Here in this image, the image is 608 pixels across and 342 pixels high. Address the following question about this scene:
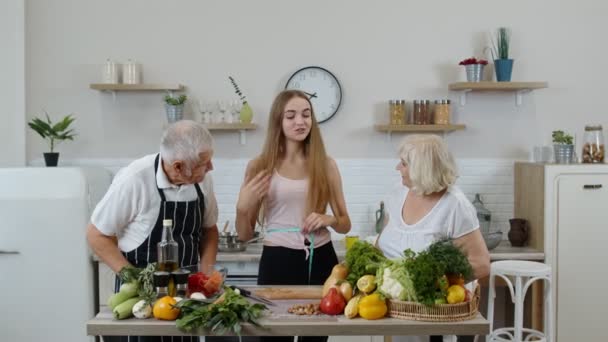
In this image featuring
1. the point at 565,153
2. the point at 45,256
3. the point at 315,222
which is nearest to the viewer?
the point at 315,222

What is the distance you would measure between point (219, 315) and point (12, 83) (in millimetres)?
3470

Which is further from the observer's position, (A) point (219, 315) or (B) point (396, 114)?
(B) point (396, 114)

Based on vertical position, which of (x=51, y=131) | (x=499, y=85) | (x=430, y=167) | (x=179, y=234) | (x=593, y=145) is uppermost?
(x=499, y=85)

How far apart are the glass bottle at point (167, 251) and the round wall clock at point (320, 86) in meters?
2.66

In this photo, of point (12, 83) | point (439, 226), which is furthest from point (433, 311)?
point (12, 83)

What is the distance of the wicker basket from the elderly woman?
35cm

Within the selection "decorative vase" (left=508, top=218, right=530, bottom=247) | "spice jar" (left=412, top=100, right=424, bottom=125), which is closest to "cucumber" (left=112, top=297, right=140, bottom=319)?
"spice jar" (left=412, top=100, right=424, bottom=125)

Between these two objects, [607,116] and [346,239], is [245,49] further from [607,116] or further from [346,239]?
[607,116]

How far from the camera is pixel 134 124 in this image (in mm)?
5258

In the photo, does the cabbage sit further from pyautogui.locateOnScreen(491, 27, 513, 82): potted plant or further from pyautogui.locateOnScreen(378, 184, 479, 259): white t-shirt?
pyautogui.locateOnScreen(491, 27, 513, 82): potted plant

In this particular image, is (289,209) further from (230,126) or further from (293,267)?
(230,126)

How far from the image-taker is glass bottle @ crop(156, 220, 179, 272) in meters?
2.65

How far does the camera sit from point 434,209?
2.95 m

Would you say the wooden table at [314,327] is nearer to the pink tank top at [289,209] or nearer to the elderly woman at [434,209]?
the elderly woman at [434,209]
